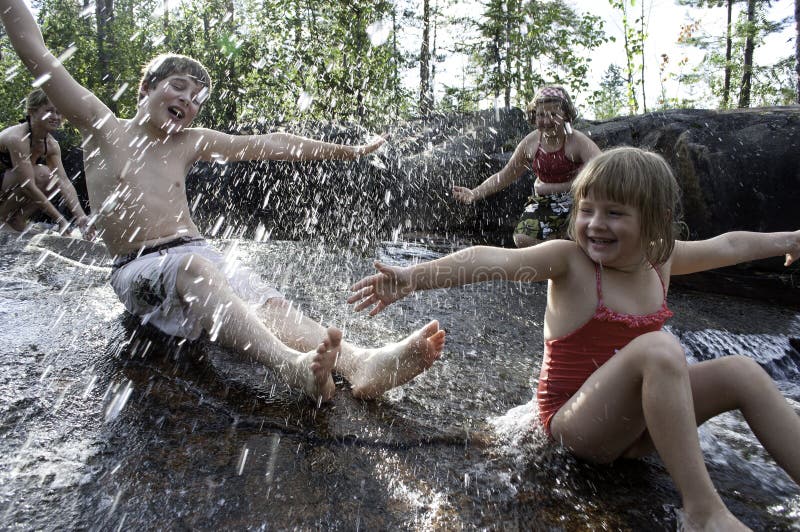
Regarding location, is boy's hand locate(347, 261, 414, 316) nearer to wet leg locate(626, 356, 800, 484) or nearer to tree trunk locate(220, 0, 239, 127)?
wet leg locate(626, 356, 800, 484)

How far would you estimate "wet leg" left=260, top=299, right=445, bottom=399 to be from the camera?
212 centimetres

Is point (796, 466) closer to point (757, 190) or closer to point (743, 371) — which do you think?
point (743, 371)

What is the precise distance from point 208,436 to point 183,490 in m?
0.33

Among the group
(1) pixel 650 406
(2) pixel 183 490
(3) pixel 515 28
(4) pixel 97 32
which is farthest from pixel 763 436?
(4) pixel 97 32

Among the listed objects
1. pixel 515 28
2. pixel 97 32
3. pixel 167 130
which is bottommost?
pixel 167 130

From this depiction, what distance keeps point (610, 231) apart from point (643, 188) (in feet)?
0.63

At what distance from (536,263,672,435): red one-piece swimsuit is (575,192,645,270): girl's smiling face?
0.32 ft

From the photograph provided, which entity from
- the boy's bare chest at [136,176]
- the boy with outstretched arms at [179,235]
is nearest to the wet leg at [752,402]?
the boy with outstretched arms at [179,235]

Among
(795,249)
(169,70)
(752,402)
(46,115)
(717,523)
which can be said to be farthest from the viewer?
(46,115)

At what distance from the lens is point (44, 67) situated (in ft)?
8.25

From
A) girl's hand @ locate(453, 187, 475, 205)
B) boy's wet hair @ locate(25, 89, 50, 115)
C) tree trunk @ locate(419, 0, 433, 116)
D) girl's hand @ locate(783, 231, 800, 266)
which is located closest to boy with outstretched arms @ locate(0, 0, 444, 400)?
girl's hand @ locate(453, 187, 475, 205)

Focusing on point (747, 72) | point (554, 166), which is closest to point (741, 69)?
point (747, 72)

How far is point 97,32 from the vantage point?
45.4 feet

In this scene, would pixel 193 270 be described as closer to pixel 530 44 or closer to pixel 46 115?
pixel 46 115
